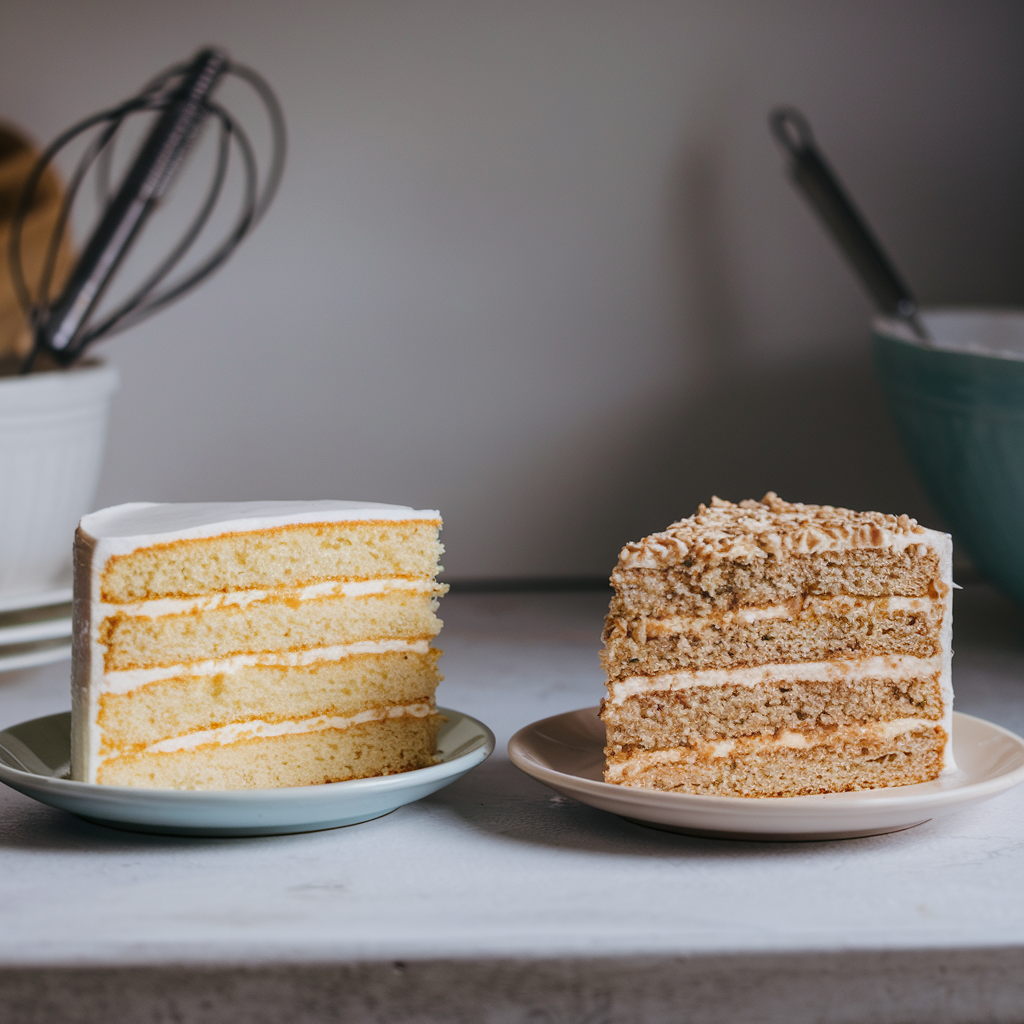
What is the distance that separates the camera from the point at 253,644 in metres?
0.85

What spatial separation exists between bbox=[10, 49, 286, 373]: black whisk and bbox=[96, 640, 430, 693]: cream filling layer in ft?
1.76

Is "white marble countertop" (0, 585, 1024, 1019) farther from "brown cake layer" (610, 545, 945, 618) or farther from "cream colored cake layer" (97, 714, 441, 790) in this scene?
"brown cake layer" (610, 545, 945, 618)

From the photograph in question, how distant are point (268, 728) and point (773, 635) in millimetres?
362

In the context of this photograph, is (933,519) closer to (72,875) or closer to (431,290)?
(431,290)

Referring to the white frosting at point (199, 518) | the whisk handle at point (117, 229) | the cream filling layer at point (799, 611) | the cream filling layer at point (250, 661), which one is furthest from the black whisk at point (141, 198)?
the cream filling layer at point (799, 611)

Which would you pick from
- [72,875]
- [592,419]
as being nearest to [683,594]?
[72,875]

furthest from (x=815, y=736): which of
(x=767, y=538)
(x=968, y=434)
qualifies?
(x=968, y=434)

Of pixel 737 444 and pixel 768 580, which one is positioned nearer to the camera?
pixel 768 580

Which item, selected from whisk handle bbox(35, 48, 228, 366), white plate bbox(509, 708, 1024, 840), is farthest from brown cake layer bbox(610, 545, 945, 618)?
whisk handle bbox(35, 48, 228, 366)

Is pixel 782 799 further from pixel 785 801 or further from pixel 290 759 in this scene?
pixel 290 759

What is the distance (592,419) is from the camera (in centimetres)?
159

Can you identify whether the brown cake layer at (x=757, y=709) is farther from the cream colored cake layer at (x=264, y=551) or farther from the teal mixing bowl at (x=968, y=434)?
the teal mixing bowl at (x=968, y=434)

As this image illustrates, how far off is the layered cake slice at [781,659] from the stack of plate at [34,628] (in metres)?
0.61

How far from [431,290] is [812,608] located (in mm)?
859
